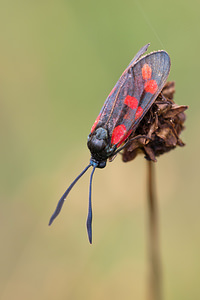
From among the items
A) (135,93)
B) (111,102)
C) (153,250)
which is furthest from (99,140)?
(153,250)

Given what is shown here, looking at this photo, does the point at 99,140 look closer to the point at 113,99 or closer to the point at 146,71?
the point at 113,99

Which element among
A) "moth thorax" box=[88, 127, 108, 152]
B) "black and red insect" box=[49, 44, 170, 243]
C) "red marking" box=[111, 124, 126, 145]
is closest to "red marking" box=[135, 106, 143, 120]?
"black and red insect" box=[49, 44, 170, 243]

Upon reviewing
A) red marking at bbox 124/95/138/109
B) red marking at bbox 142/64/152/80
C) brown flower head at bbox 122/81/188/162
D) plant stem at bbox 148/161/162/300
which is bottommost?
plant stem at bbox 148/161/162/300

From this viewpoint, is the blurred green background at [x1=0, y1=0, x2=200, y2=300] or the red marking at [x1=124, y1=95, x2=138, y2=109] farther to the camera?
the blurred green background at [x1=0, y1=0, x2=200, y2=300]

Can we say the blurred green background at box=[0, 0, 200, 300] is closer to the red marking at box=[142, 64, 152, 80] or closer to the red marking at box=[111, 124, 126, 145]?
the red marking at box=[142, 64, 152, 80]

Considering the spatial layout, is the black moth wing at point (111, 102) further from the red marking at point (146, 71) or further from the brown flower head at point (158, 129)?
the brown flower head at point (158, 129)

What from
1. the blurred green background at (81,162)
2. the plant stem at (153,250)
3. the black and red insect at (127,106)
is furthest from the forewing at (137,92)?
the blurred green background at (81,162)

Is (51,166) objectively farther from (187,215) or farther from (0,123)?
(187,215)
